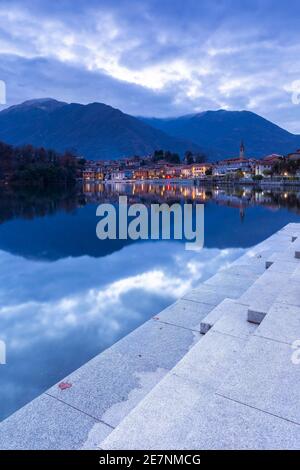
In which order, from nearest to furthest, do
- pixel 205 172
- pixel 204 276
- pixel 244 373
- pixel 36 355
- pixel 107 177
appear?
pixel 244 373 → pixel 36 355 → pixel 204 276 → pixel 205 172 → pixel 107 177

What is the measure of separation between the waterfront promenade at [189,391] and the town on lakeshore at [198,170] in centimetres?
5737

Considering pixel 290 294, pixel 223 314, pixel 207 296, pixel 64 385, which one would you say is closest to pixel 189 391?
pixel 64 385

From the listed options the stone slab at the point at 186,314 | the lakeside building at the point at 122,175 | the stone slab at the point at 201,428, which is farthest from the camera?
the lakeside building at the point at 122,175

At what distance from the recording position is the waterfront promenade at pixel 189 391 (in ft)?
5.91

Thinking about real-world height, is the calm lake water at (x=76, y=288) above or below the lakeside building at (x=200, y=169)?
below

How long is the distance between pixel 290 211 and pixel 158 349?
18659 mm

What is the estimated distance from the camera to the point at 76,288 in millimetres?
6918

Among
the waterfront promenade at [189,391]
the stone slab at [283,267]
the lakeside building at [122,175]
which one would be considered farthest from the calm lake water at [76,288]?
the lakeside building at [122,175]

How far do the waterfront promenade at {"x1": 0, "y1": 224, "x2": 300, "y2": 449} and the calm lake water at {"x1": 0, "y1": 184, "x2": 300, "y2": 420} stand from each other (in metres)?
0.71

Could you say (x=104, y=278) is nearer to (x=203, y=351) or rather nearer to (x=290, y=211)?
(x=203, y=351)

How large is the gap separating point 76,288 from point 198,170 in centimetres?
9865

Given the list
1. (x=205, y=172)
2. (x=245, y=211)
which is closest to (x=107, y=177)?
(x=205, y=172)

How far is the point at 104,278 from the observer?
301 inches

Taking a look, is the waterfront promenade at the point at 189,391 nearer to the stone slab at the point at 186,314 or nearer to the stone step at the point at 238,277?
the stone slab at the point at 186,314
